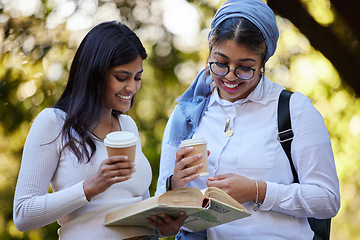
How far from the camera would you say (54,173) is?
2281mm

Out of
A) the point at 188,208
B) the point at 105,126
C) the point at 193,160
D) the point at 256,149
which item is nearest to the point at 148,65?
the point at 105,126

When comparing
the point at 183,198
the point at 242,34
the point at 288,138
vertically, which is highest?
the point at 242,34

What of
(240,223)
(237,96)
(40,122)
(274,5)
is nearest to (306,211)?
(240,223)

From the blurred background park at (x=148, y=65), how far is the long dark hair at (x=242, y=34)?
5.94ft

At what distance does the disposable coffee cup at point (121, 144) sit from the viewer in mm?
2066

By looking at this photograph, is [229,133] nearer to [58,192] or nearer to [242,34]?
[242,34]

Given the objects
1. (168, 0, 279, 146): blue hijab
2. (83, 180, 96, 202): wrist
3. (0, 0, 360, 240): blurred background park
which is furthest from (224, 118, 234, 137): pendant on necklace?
(0, 0, 360, 240): blurred background park

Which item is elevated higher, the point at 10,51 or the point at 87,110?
the point at 87,110

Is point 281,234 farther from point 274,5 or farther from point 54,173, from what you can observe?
point 274,5

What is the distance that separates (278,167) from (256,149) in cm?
14

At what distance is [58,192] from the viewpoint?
2162 millimetres

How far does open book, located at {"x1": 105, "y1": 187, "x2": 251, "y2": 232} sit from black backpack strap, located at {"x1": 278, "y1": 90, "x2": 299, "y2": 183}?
0.42 metres

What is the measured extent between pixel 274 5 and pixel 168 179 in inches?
88.7

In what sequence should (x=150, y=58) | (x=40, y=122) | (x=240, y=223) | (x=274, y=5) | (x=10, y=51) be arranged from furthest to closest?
1. (x=150, y=58)
2. (x=10, y=51)
3. (x=274, y=5)
4. (x=240, y=223)
5. (x=40, y=122)
